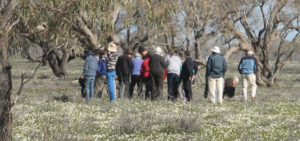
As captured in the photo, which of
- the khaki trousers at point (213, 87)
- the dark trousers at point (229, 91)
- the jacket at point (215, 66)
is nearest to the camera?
the jacket at point (215, 66)

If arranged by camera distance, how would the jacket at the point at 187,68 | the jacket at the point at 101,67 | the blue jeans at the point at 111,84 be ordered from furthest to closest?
the jacket at the point at 187,68, the jacket at the point at 101,67, the blue jeans at the point at 111,84

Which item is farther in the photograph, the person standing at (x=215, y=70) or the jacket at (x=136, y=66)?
the jacket at (x=136, y=66)

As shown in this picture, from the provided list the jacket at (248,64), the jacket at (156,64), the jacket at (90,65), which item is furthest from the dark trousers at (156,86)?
the jacket at (248,64)

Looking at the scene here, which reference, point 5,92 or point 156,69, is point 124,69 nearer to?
point 156,69

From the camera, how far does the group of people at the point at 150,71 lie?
1536 centimetres

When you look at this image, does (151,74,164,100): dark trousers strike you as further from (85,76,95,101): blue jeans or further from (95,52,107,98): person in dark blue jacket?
(85,76,95,101): blue jeans

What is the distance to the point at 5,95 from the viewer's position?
5.80 m

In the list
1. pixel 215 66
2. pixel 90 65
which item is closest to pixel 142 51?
pixel 90 65

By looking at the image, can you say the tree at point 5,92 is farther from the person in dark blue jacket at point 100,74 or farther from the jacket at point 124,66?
the jacket at point 124,66

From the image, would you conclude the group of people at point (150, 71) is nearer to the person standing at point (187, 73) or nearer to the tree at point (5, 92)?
the person standing at point (187, 73)

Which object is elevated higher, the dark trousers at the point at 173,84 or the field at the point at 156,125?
the dark trousers at the point at 173,84

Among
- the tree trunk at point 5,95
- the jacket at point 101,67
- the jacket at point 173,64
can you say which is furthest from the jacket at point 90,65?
the tree trunk at point 5,95

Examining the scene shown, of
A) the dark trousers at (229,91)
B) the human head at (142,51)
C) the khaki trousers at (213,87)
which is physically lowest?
the dark trousers at (229,91)

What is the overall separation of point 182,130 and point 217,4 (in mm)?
25585
